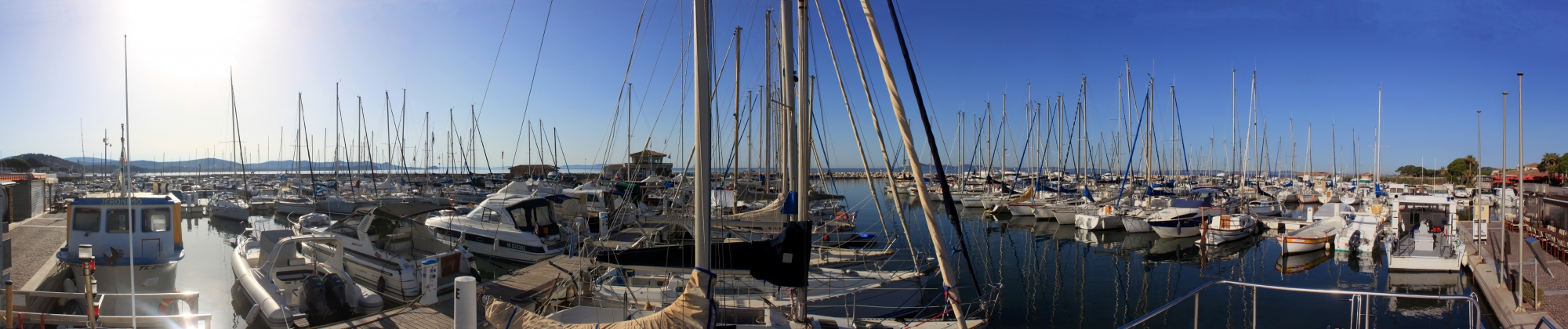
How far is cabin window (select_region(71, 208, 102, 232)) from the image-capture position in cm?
1312

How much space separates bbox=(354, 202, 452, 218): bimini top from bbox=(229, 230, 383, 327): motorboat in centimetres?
143

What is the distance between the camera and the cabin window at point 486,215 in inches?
877

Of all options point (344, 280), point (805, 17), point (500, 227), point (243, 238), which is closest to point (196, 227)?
point (243, 238)

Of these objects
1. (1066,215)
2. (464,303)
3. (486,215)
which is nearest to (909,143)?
(464,303)

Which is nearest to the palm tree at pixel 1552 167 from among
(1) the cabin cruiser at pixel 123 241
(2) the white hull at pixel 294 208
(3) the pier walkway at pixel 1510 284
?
(3) the pier walkway at pixel 1510 284

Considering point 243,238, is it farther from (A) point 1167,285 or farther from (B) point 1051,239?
(B) point 1051,239

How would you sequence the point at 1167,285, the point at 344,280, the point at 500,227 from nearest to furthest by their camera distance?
1. the point at 344,280
2. the point at 1167,285
3. the point at 500,227

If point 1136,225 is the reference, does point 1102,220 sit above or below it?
above

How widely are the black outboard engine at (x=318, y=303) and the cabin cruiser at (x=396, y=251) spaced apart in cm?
155

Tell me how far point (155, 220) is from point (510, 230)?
875cm

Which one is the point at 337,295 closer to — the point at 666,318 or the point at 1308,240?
the point at 666,318

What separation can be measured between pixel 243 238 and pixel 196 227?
64.5 feet

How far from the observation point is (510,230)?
21234mm

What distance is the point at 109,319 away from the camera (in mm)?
8617
